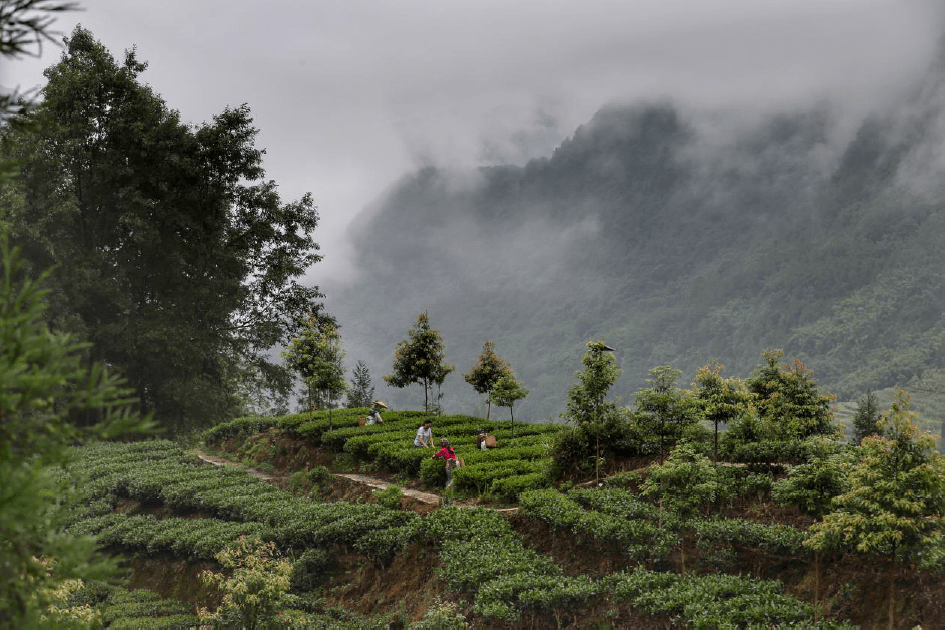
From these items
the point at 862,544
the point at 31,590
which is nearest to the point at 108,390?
the point at 31,590

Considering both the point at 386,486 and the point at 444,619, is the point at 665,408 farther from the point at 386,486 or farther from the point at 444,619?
the point at 444,619

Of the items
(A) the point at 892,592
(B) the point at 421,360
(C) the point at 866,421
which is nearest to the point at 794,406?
(A) the point at 892,592

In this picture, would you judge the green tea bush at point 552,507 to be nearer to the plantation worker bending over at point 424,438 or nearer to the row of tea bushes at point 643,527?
the row of tea bushes at point 643,527

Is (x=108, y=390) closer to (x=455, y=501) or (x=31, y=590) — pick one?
(x=31, y=590)

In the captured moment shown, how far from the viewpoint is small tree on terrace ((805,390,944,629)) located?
737 cm

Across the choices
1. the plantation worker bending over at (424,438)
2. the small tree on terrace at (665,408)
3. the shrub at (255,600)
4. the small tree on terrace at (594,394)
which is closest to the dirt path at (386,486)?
the plantation worker bending over at (424,438)

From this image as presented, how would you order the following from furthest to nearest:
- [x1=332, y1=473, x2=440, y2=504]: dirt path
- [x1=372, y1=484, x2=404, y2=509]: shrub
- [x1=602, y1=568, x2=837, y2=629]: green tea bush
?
[x1=332, y1=473, x2=440, y2=504]: dirt path → [x1=372, y1=484, x2=404, y2=509]: shrub → [x1=602, y1=568, x2=837, y2=629]: green tea bush

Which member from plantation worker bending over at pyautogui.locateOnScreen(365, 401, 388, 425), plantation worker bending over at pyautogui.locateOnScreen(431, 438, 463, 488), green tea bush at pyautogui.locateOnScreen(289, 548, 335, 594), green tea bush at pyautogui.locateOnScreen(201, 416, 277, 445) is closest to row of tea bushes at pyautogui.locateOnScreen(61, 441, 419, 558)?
green tea bush at pyautogui.locateOnScreen(289, 548, 335, 594)

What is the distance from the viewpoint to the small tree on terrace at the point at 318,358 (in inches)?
760

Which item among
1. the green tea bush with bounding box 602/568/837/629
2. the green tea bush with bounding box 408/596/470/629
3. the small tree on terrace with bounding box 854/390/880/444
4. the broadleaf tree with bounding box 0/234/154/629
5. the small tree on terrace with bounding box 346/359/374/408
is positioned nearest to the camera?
the broadleaf tree with bounding box 0/234/154/629

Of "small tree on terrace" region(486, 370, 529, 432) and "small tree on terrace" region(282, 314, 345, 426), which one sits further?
"small tree on terrace" region(282, 314, 345, 426)

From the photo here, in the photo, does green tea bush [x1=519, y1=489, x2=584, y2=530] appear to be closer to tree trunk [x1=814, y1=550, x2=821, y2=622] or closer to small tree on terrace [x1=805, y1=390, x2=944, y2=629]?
tree trunk [x1=814, y1=550, x2=821, y2=622]

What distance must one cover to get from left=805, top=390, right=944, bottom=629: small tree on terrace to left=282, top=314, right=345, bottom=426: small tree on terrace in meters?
14.2

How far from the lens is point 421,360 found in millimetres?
21750
